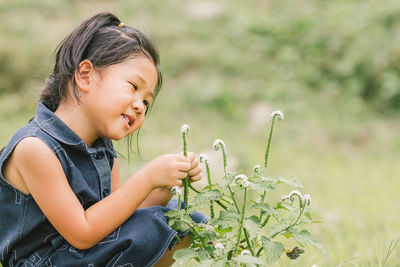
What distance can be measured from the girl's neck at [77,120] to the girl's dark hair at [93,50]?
47mm

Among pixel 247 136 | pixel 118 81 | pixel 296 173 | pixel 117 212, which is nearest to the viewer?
pixel 117 212

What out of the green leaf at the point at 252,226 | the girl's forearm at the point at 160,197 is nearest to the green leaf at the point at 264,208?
the green leaf at the point at 252,226

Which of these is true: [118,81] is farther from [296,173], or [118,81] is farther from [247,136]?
[247,136]

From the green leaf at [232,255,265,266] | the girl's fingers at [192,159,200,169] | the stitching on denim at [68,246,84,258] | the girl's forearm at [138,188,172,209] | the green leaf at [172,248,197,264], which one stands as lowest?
the stitching on denim at [68,246,84,258]

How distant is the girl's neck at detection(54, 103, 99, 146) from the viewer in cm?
185

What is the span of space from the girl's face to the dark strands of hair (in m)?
0.04

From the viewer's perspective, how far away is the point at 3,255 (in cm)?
175

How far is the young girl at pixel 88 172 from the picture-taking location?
166 cm

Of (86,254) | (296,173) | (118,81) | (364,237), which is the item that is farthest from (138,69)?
(296,173)

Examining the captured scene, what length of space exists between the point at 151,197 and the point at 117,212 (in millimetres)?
330

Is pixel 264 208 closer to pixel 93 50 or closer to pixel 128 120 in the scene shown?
pixel 128 120

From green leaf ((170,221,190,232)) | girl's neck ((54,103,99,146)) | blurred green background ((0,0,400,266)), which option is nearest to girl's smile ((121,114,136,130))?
girl's neck ((54,103,99,146))

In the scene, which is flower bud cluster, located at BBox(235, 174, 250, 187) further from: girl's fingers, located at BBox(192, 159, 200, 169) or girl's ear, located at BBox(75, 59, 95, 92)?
girl's ear, located at BBox(75, 59, 95, 92)

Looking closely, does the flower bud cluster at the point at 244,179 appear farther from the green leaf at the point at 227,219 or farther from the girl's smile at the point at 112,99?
the girl's smile at the point at 112,99
